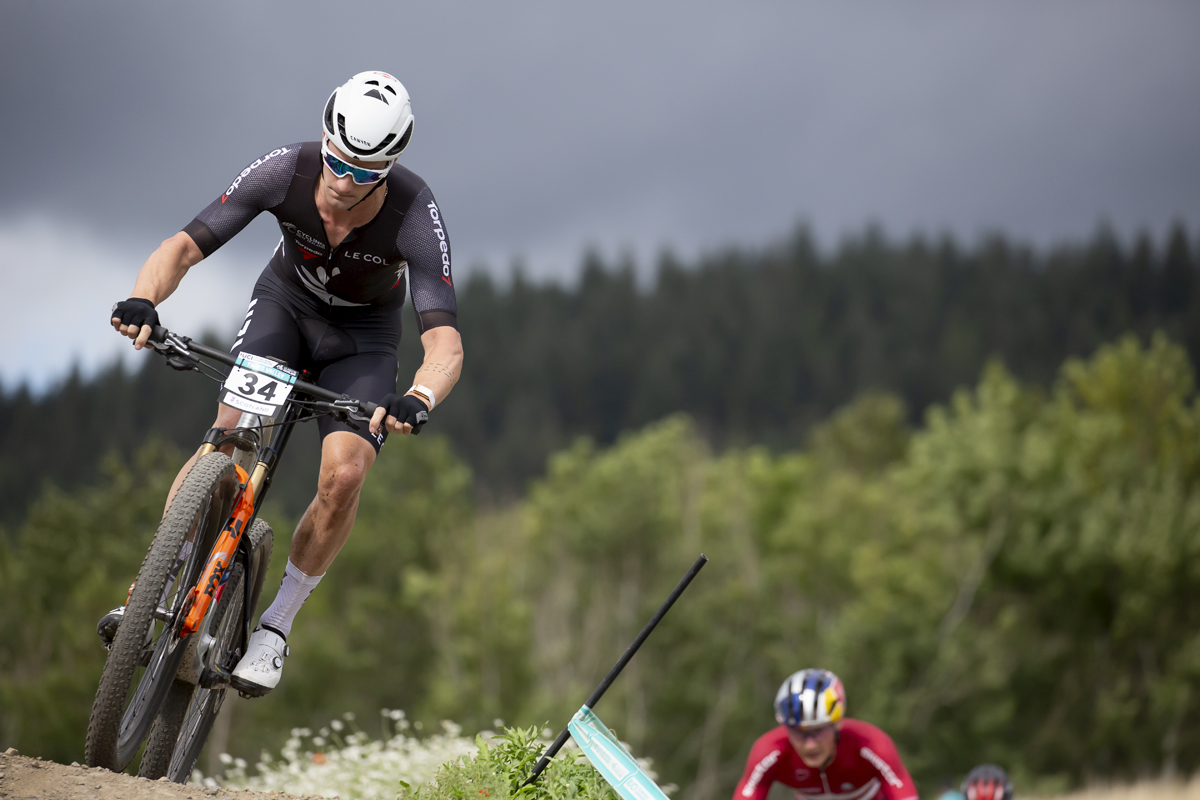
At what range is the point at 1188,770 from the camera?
4197 cm

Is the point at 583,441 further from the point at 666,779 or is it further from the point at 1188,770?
the point at 1188,770

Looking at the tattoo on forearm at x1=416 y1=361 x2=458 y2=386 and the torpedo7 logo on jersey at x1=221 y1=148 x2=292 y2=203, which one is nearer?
the tattoo on forearm at x1=416 y1=361 x2=458 y2=386

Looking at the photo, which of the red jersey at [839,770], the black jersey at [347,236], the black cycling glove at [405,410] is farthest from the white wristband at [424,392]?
the red jersey at [839,770]

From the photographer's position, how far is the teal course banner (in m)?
3.96

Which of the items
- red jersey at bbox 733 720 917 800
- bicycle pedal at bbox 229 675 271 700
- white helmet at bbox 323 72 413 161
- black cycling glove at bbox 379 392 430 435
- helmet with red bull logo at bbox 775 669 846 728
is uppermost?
white helmet at bbox 323 72 413 161

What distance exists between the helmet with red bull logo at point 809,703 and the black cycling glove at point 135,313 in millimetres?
4446

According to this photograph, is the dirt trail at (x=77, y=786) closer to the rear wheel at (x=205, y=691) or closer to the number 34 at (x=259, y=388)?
the rear wheel at (x=205, y=691)

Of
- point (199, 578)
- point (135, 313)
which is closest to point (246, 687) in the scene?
point (199, 578)

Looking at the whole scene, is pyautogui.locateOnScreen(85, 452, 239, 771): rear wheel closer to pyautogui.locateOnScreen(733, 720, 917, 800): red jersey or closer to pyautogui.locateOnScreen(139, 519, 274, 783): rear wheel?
pyautogui.locateOnScreen(139, 519, 274, 783): rear wheel

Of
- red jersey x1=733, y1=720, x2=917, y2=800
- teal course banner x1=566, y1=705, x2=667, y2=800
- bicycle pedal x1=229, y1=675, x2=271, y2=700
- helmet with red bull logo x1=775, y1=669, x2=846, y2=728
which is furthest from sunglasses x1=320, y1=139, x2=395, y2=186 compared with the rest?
helmet with red bull logo x1=775, y1=669, x2=846, y2=728

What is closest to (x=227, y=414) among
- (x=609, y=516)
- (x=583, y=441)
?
(x=609, y=516)

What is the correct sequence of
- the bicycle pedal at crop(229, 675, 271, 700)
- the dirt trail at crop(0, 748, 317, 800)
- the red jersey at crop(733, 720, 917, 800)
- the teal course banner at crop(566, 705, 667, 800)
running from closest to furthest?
1. the teal course banner at crop(566, 705, 667, 800)
2. the dirt trail at crop(0, 748, 317, 800)
3. the bicycle pedal at crop(229, 675, 271, 700)
4. the red jersey at crop(733, 720, 917, 800)

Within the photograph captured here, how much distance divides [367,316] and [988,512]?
41223mm

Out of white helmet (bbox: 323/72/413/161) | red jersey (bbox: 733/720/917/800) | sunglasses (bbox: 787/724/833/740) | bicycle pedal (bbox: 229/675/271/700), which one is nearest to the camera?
white helmet (bbox: 323/72/413/161)
